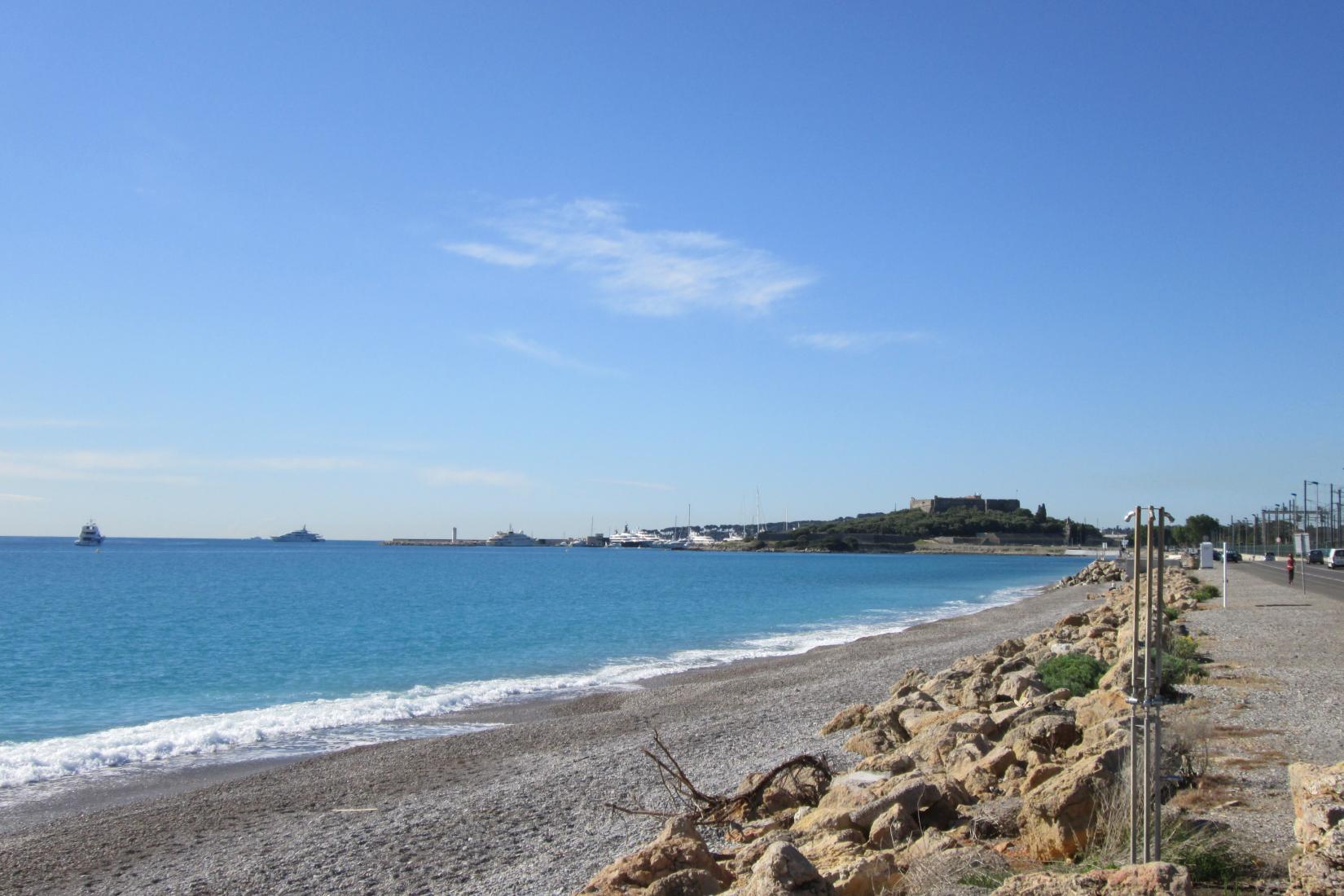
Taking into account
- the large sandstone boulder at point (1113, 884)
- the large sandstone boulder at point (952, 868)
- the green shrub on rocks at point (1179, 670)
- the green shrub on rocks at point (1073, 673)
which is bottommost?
the green shrub on rocks at point (1073, 673)

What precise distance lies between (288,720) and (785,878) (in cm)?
1488

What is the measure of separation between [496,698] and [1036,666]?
10699 millimetres

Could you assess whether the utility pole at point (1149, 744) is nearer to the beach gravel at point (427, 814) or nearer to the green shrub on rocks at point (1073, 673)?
the beach gravel at point (427, 814)

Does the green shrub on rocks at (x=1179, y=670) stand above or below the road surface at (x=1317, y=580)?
above

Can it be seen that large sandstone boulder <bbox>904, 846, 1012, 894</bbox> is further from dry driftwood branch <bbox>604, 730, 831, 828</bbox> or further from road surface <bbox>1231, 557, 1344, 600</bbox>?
road surface <bbox>1231, 557, 1344, 600</bbox>

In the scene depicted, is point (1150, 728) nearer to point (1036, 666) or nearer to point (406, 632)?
point (1036, 666)

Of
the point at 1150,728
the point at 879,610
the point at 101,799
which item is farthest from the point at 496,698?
the point at 879,610

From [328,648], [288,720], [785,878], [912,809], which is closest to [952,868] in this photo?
[785,878]

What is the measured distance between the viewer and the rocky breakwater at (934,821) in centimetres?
559

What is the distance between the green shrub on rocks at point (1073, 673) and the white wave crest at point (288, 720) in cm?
1010

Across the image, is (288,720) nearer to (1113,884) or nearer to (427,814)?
(427,814)

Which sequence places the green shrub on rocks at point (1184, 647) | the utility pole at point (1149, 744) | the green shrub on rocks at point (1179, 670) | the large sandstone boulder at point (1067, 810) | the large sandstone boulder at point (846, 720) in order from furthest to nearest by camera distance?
the green shrub on rocks at point (1184, 647)
the large sandstone boulder at point (846, 720)
the green shrub on rocks at point (1179, 670)
the large sandstone boulder at point (1067, 810)
the utility pole at point (1149, 744)

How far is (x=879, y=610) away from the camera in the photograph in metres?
47.6

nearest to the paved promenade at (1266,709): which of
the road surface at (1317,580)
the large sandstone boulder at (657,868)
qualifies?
the large sandstone boulder at (657,868)
